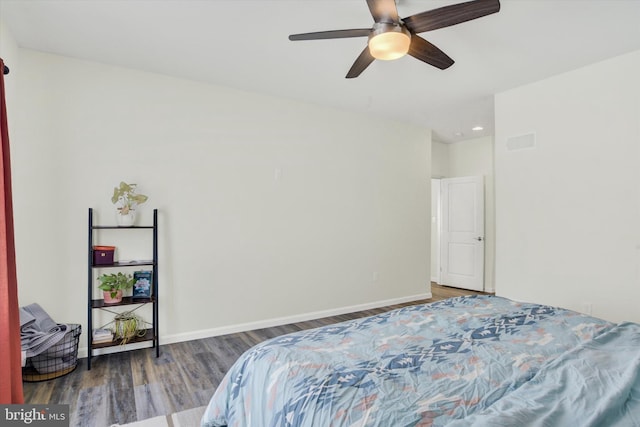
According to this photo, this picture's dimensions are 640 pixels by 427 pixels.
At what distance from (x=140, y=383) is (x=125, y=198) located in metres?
1.57

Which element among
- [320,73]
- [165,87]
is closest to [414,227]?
[320,73]

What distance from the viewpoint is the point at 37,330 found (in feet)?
8.99

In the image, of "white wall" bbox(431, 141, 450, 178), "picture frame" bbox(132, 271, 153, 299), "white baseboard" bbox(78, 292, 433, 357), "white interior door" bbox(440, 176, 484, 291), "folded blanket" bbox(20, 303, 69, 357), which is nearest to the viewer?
"folded blanket" bbox(20, 303, 69, 357)

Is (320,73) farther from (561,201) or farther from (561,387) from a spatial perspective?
(561,387)

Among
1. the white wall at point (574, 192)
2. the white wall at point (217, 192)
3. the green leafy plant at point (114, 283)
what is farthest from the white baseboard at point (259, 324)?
the white wall at point (574, 192)

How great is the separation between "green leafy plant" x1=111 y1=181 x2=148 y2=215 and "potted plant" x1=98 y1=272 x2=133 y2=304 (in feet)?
1.87

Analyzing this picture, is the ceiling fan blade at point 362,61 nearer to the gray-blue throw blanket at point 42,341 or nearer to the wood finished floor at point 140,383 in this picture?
the wood finished floor at point 140,383

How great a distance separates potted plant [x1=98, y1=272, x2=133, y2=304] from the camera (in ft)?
9.86

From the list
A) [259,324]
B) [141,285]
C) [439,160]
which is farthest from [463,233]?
[141,285]

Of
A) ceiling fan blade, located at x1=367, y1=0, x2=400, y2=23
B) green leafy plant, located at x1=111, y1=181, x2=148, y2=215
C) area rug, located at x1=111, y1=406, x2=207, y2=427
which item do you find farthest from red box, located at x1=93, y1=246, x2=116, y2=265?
ceiling fan blade, located at x1=367, y1=0, x2=400, y2=23

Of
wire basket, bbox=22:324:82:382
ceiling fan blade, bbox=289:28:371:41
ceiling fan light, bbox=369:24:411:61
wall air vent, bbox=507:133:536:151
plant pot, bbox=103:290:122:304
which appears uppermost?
ceiling fan blade, bbox=289:28:371:41

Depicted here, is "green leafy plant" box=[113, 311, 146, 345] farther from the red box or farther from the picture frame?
the red box

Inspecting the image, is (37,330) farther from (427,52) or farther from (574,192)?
(574,192)

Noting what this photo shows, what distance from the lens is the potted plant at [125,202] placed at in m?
3.13
